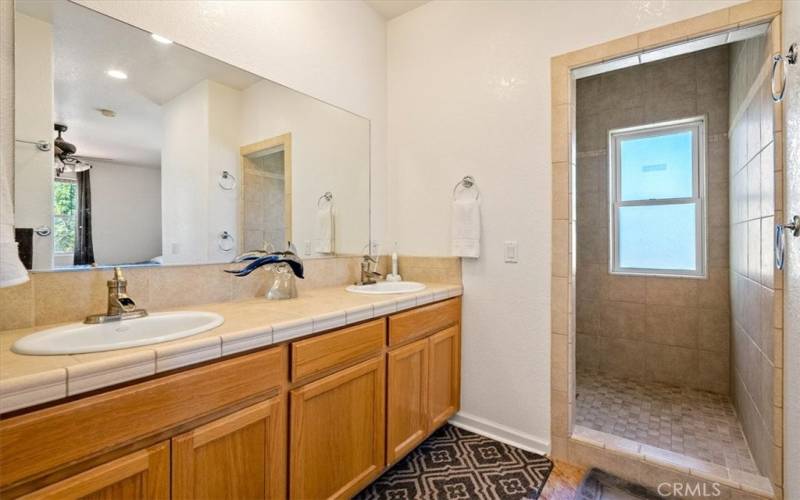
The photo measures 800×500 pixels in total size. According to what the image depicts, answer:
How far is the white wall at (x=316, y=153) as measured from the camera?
1.82 m

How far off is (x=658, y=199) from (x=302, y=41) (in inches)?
114

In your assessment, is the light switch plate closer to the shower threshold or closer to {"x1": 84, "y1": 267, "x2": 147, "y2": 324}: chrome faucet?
the shower threshold

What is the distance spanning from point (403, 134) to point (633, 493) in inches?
91.5

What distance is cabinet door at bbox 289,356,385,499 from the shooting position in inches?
50.2

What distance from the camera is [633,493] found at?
5.31 ft

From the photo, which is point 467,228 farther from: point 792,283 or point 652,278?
point 652,278

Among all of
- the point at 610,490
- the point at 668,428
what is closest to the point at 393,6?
the point at 610,490

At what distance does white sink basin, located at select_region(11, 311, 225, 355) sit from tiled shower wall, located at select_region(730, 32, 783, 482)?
2.14m

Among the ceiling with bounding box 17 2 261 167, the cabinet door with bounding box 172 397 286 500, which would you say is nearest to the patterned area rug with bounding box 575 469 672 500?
the cabinet door with bounding box 172 397 286 500

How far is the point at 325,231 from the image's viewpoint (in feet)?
7.13

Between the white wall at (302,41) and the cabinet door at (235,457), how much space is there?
1471 millimetres

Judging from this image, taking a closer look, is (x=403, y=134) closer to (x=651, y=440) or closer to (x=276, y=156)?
(x=276, y=156)

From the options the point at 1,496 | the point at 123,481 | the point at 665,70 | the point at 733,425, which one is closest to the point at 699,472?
the point at 733,425

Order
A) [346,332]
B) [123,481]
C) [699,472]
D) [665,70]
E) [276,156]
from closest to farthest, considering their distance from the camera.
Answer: [123,481], [346,332], [699,472], [276,156], [665,70]
